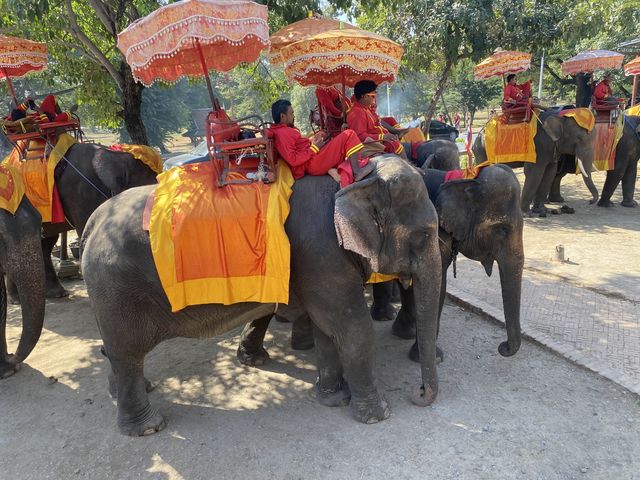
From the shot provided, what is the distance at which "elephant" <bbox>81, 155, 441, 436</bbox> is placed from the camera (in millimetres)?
3113

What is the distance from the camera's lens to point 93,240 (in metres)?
3.31

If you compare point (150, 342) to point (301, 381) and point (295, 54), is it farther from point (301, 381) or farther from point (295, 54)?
point (295, 54)

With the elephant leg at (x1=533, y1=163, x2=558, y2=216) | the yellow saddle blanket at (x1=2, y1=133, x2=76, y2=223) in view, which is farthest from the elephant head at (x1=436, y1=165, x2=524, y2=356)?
the elephant leg at (x1=533, y1=163, x2=558, y2=216)

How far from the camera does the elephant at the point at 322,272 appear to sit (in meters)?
3.11

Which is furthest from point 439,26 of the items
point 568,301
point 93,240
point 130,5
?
point 93,240

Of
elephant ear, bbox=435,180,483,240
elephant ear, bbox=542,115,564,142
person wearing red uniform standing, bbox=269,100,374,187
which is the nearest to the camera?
person wearing red uniform standing, bbox=269,100,374,187

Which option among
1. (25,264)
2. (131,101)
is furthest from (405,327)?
(131,101)

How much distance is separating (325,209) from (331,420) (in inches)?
61.9

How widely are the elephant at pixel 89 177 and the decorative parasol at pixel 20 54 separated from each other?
1.24m

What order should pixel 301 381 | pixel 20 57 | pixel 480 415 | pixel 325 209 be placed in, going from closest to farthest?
pixel 325 209 → pixel 480 415 → pixel 301 381 → pixel 20 57

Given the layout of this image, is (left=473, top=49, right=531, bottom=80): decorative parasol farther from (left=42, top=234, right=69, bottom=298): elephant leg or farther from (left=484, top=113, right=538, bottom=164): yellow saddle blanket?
(left=42, top=234, right=69, bottom=298): elephant leg

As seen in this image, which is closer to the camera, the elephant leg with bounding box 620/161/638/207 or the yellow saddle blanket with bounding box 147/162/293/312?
the yellow saddle blanket with bounding box 147/162/293/312

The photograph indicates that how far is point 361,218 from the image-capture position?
119 inches

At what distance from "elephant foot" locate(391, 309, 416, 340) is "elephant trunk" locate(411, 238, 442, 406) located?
52.0 inches
